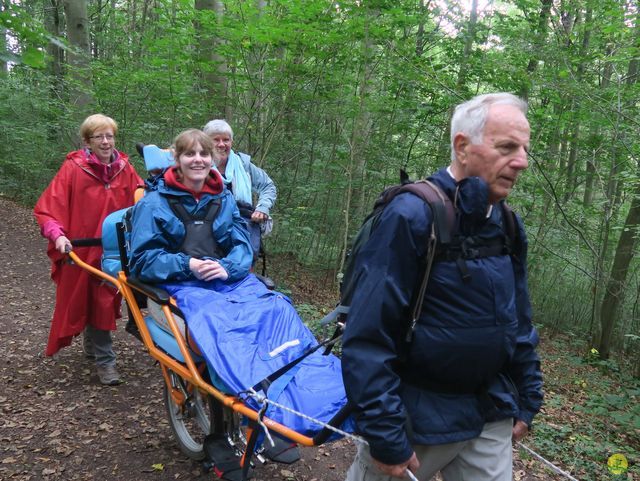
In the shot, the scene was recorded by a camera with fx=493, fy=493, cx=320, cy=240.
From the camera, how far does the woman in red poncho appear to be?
14.5ft

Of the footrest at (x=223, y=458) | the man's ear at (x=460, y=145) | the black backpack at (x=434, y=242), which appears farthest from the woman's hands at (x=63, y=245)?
the man's ear at (x=460, y=145)

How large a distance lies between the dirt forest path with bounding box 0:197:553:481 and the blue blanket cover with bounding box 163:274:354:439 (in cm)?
136

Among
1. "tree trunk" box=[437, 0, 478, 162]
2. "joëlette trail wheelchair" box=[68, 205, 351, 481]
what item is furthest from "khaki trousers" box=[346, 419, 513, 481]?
"tree trunk" box=[437, 0, 478, 162]

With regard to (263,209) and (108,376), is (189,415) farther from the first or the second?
(263,209)

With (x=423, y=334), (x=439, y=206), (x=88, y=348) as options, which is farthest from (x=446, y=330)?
(x=88, y=348)

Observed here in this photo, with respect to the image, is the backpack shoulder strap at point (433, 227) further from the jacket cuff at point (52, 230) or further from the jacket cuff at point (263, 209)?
the jacket cuff at point (52, 230)

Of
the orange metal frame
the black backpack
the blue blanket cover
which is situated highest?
the black backpack

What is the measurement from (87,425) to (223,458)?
67.1 inches

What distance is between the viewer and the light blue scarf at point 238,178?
479 cm

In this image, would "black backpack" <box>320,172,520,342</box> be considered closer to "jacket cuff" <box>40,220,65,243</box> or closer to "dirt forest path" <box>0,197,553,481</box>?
"dirt forest path" <box>0,197,553,481</box>

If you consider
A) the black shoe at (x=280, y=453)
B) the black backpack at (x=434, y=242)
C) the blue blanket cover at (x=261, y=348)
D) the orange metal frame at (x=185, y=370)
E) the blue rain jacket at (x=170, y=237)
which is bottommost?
the black shoe at (x=280, y=453)

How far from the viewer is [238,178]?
4.88 metres

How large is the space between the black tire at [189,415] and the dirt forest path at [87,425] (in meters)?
0.13

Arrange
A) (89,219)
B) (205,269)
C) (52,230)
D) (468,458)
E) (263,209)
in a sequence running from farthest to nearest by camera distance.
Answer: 1. (263,209)
2. (89,219)
3. (52,230)
4. (205,269)
5. (468,458)
